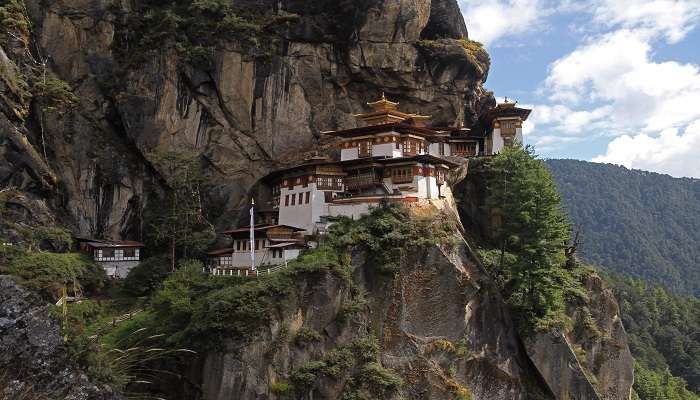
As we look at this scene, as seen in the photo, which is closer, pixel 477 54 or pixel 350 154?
pixel 350 154

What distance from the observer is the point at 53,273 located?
3506 centimetres

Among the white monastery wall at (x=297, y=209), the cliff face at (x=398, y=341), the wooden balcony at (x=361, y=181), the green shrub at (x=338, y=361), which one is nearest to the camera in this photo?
the cliff face at (x=398, y=341)

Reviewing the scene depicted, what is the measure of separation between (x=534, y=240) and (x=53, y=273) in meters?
29.2

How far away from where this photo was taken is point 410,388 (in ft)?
116

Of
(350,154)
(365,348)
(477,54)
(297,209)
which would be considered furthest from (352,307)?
(477,54)

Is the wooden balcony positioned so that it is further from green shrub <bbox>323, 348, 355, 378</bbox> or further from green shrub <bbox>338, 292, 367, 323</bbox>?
green shrub <bbox>323, 348, 355, 378</bbox>

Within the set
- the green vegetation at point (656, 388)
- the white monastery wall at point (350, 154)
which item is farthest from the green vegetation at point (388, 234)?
the green vegetation at point (656, 388)

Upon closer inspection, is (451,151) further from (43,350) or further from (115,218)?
(43,350)

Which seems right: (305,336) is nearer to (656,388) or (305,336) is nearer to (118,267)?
(118,267)

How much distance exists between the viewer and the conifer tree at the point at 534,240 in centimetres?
4044

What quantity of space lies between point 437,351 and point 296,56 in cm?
2764

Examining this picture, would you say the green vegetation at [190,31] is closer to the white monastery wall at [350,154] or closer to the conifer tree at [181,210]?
the conifer tree at [181,210]

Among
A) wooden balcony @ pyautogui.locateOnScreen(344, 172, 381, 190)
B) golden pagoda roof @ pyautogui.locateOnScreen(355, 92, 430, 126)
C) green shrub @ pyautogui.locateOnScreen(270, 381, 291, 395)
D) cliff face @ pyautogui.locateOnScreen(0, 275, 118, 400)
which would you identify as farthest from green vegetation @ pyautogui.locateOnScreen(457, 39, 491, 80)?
cliff face @ pyautogui.locateOnScreen(0, 275, 118, 400)

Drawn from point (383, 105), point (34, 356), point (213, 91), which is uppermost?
point (213, 91)
